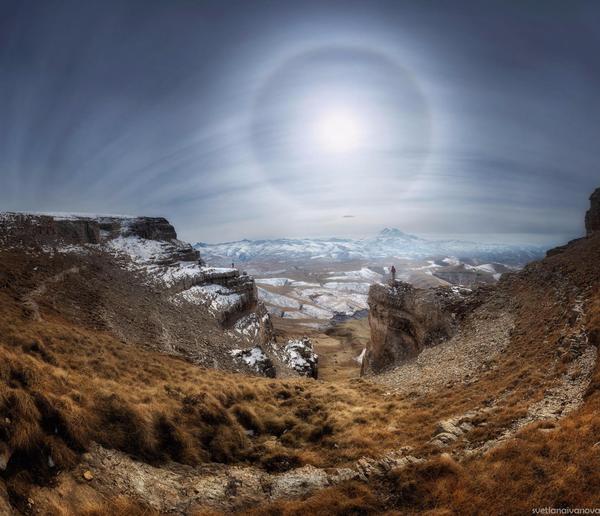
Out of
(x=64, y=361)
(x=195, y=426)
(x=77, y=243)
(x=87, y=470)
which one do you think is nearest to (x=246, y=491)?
(x=195, y=426)

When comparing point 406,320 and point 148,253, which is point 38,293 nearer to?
point 148,253

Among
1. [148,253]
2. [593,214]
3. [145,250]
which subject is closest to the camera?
[593,214]

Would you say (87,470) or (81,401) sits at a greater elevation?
(81,401)

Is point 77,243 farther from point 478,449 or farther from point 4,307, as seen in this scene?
point 478,449

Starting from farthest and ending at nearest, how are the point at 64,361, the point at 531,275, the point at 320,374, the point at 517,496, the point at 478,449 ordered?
the point at 320,374 → the point at 531,275 → the point at 64,361 → the point at 478,449 → the point at 517,496

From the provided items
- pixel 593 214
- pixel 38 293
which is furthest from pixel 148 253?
pixel 593 214
